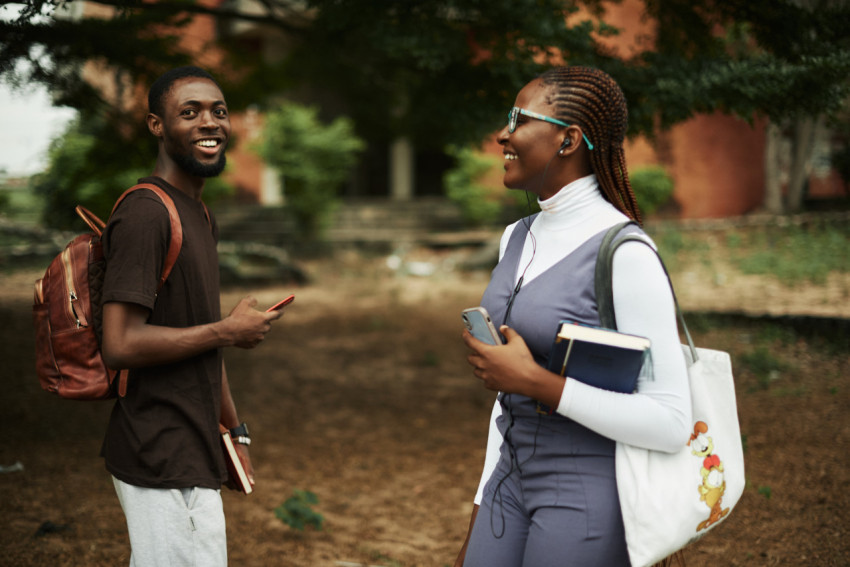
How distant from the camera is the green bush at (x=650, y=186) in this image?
46.4 ft

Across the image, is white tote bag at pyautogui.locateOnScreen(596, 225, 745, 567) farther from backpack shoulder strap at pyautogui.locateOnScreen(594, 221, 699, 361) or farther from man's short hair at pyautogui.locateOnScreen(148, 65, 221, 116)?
man's short hair at pyautogui.locateOnScreen(148, 65, 221, 116)

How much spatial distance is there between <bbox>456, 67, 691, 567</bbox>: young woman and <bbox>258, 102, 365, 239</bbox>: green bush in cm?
1366

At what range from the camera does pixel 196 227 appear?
89.6 inches

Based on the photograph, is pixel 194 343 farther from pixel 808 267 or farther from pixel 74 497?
pixel 808 267

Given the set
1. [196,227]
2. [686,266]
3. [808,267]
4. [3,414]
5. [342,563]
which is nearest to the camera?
[196,227]

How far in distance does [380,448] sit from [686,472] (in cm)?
451

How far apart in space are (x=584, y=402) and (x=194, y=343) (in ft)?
3.71

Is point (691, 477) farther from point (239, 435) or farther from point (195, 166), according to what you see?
point (195, 166)

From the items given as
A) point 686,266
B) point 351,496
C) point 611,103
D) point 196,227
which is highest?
point 611,103

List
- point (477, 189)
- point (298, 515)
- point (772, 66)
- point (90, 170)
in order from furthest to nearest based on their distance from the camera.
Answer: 1. point (477, 189)
2. point (90, 170)
3. point (298, 515)
4. point (772, 66)

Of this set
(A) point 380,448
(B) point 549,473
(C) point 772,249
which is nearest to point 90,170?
(A) point 380,448

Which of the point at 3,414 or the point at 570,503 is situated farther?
the point at 3,414

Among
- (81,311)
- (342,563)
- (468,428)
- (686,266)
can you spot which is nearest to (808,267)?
(686,266)

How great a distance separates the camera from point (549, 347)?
6.10 ft
